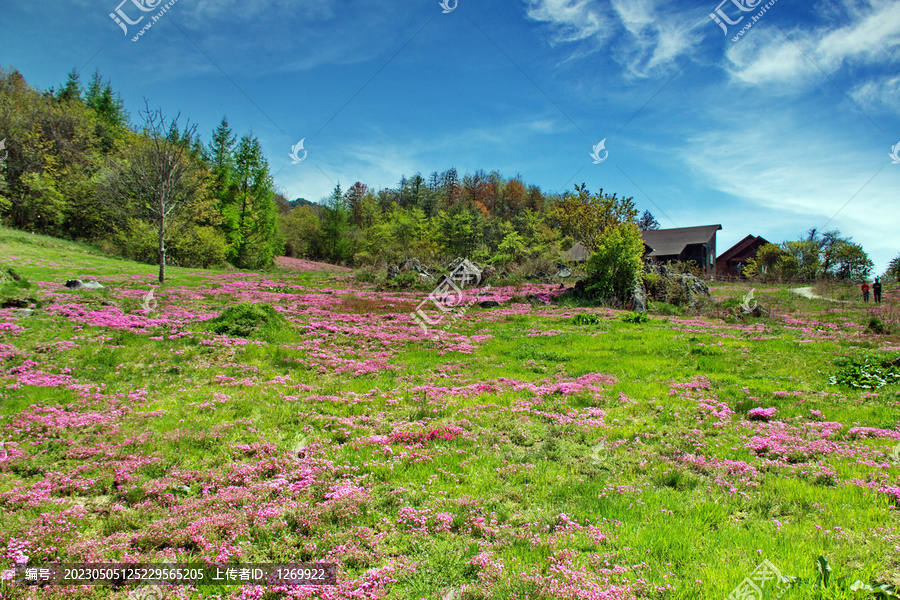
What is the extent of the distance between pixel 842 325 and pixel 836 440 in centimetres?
1735

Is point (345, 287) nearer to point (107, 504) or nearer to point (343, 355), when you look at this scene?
point (343, 355)

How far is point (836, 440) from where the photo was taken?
7223 mm

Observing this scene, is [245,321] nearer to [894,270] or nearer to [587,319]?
[587,319]

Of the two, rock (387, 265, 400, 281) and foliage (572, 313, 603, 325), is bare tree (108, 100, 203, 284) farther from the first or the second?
foliage (572, 313, 603, 325)

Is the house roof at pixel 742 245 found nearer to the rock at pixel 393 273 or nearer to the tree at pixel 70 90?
the rock at pixel 393 273

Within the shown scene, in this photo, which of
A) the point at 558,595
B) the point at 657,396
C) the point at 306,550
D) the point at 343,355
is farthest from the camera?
the point at 343,355

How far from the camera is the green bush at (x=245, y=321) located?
13.5m

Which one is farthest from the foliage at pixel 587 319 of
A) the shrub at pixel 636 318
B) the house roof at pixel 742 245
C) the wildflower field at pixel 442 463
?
the house roof at pixel 742 245

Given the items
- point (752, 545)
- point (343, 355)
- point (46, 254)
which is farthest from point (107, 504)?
point (46, 254)

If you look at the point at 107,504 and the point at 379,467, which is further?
the point at 379,467

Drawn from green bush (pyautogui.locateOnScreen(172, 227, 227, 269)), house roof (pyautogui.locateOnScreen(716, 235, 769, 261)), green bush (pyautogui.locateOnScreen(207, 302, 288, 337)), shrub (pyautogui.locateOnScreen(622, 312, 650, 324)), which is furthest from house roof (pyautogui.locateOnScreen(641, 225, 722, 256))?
green bush (pyautogui.locateOnScreen(207, 302, 288, 337))
